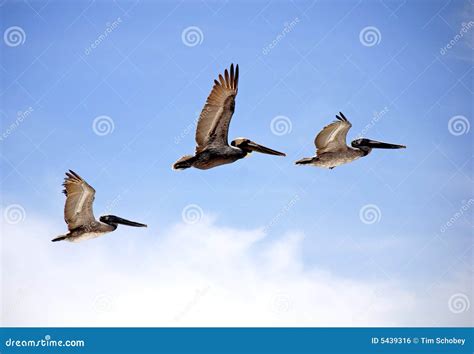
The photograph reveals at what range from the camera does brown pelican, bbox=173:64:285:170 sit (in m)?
23.4

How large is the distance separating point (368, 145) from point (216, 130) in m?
5.00

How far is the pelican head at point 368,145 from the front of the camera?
26.1 metres

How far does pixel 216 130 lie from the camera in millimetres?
23766

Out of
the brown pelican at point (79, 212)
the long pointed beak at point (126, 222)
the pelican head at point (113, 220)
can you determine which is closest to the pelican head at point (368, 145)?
the long pointed beak at point (126, 222)

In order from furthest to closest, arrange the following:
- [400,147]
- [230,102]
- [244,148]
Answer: [400,147]
[244,148]
[230,102]

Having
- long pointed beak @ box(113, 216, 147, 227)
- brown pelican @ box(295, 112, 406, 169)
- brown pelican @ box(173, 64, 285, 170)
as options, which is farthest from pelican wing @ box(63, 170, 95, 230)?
brown pelican @ box(295, 112, 406, 169)

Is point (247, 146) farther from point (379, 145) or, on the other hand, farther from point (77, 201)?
point (77, 201)

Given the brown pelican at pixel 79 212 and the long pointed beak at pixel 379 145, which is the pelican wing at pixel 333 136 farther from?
the brown pelican at pixel 79 212

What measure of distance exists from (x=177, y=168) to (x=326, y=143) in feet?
13.5

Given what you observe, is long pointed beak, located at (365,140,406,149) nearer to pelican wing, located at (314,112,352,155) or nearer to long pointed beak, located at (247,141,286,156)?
pelican wing, located at (314,112,352,155)

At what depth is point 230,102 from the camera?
2348cm

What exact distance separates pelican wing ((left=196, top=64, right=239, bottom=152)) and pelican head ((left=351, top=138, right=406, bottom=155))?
4283mm
